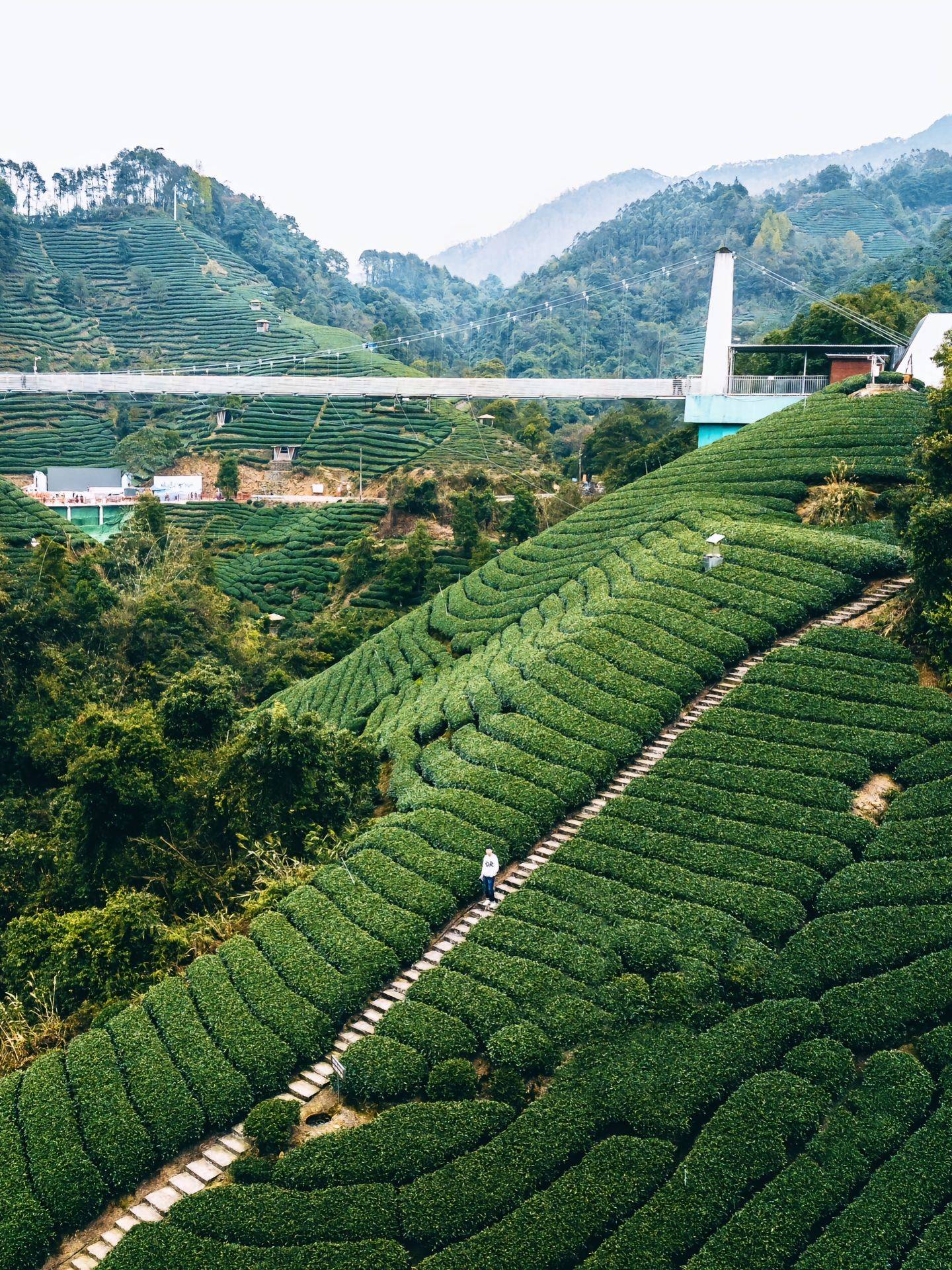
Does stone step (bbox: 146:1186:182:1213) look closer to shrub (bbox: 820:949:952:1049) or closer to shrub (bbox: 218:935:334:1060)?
shrub (bbox: 218:935:334:1060)

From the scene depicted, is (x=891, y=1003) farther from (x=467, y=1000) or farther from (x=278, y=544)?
(x=278, y=544)

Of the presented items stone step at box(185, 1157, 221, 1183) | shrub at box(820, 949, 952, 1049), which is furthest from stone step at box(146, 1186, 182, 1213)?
shrub at box(820, 949, 952, 1049)

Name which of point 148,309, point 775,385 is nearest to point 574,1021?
point 775,385

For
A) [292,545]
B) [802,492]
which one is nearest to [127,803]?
[802,492]

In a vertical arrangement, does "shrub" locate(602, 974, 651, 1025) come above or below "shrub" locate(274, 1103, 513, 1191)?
above

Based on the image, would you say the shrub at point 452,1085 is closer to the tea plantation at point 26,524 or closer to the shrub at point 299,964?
the shrub at point 299,964

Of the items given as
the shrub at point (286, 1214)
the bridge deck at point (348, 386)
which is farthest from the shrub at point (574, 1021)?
the bridge deck at point (348, 386)
